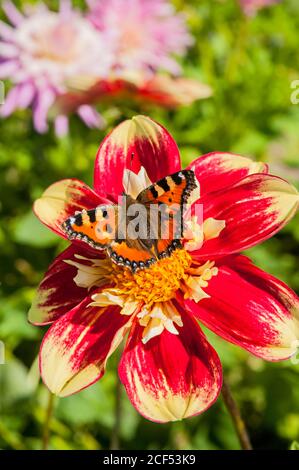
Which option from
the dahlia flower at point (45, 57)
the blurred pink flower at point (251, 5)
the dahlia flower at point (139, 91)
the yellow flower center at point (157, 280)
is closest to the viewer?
the yellow flower center at point (157, 280)

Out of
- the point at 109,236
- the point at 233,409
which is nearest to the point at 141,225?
the point at 109,236

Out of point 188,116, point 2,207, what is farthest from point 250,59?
point 2,207

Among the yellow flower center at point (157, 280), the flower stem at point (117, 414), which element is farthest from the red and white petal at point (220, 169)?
the flower stem at point (117, 414)

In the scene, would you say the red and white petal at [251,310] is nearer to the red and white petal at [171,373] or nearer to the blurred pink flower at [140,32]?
the red and white petal at [171,373]

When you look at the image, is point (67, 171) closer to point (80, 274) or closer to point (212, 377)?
point (80, 274)

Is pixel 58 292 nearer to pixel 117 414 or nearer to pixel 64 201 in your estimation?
pixel 64 201

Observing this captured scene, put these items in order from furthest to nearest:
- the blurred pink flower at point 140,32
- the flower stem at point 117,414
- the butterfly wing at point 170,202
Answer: the blurred pink flower at point 140,32
the flower stem at point 117,414
the butterfly wing at point 170,202

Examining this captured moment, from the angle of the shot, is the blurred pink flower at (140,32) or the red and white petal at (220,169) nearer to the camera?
the red and white petal at (220,169)

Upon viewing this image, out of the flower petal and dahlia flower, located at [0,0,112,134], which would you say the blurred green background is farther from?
the flower petal
